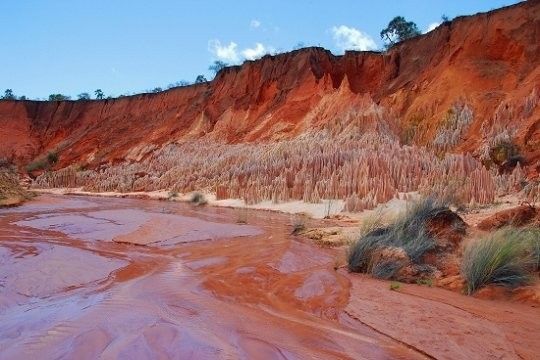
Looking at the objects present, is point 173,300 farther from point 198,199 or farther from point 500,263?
point 198,199

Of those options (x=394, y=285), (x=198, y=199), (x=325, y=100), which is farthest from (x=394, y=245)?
(x=325, y=100)

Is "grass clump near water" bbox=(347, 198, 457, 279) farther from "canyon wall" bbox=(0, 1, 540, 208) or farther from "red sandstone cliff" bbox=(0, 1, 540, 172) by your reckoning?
"red sandstone cliff" bbox=(0, 1, 540, 172)

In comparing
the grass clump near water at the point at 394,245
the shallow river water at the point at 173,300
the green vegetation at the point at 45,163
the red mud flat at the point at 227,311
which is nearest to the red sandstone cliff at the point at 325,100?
the green vegetation at the point at 45,163

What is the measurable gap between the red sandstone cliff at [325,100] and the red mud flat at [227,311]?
1197 centimetres

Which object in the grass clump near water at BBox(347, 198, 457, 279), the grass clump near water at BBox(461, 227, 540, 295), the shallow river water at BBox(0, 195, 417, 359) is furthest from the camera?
the grass clump near water at BBox(347, 198, 457, 279)

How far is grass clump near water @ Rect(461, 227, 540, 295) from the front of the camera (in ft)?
16.9

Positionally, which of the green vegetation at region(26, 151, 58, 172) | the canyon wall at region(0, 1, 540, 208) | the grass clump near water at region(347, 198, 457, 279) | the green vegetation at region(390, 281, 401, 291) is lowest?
the green vegetation at region(390, 281, 401, 291)

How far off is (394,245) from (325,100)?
2136 centimetres

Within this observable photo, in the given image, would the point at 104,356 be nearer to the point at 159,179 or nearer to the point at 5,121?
the point at 159,179

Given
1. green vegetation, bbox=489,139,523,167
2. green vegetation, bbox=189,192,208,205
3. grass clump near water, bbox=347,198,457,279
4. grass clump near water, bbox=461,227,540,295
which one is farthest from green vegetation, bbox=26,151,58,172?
grass clump near water, bbox=461,227,540,295

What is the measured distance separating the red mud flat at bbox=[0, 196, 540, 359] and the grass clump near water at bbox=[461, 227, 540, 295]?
14.2 inches

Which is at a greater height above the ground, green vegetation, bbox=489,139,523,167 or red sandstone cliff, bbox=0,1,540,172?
red sandstone cliff, bbox=0,1,540,172

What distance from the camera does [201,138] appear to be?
3206cm

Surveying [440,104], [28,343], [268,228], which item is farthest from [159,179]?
[28,343]
